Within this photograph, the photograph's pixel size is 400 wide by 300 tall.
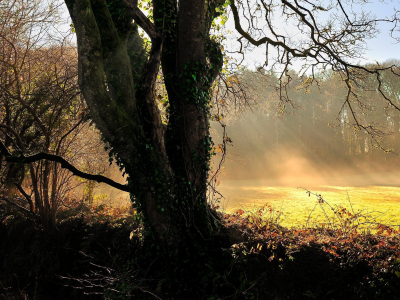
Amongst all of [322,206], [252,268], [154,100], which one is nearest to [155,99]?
[154,100]

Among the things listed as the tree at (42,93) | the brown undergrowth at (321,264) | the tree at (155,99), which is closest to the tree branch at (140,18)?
the tree at (155,99)

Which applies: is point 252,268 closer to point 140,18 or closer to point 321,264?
point 321,264

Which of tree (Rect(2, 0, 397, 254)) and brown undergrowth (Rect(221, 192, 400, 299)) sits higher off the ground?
tree (Rect(2, 0, 397, 254))

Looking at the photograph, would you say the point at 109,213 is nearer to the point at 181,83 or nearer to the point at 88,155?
the point at 88,155

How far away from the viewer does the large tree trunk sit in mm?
3965

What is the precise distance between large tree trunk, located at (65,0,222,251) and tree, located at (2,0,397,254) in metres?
0.01

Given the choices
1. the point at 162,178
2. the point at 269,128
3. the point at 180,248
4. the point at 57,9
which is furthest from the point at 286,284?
the point at 269,128

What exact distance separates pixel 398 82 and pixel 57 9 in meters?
26.0

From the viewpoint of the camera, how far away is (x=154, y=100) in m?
4.53

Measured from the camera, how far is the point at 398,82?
22531 millimetres

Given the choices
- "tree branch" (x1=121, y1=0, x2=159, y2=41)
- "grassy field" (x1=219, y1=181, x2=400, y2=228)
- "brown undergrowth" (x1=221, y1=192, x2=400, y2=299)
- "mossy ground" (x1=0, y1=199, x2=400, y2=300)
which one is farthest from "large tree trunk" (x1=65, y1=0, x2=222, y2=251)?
"grassy field" (x1=219, y1=181, x2=400, y2=228)

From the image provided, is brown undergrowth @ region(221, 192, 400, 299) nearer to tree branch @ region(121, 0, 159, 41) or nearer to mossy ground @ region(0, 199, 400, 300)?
mossy ground @ region(0, 199, 400, 300)

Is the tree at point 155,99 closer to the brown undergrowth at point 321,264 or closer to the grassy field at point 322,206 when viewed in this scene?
the brown undergrowth at point 321,264

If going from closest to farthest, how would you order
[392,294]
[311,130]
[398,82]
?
[392,294] < [398,82] < [311,130]
